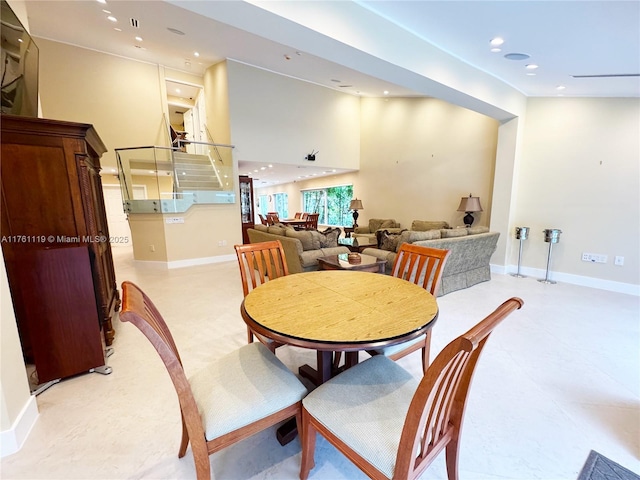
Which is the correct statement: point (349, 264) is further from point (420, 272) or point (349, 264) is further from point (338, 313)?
point (338, 313)

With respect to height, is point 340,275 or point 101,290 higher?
point 340,275

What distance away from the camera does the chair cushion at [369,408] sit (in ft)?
3.14

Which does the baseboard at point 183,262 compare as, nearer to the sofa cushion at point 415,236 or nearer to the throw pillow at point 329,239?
the throw pillow at point 329,239

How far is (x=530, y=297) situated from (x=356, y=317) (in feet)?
11.9

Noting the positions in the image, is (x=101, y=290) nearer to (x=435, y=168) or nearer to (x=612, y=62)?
(x=612, y=62)

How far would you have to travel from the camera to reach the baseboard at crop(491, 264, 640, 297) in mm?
3857

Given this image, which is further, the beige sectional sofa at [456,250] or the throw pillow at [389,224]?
the throw pillow at [389,224]

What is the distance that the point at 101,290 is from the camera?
2434mm

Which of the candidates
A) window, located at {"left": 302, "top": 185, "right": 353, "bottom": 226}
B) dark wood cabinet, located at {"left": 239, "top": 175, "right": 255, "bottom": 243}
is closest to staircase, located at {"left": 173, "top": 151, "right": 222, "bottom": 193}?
dark wood cabinet, located at {"left": 239, "top": 175, "right": 255, "bottom": 243}

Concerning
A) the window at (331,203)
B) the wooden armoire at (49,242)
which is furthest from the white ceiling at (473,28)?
the window at (331,203)

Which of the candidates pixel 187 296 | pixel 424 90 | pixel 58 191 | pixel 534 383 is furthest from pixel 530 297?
pixel 58 191

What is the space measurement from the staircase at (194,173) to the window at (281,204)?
22.1 feet

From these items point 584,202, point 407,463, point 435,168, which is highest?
point 435,168

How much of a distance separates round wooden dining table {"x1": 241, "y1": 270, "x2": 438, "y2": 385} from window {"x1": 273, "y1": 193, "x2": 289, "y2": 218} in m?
11.1
